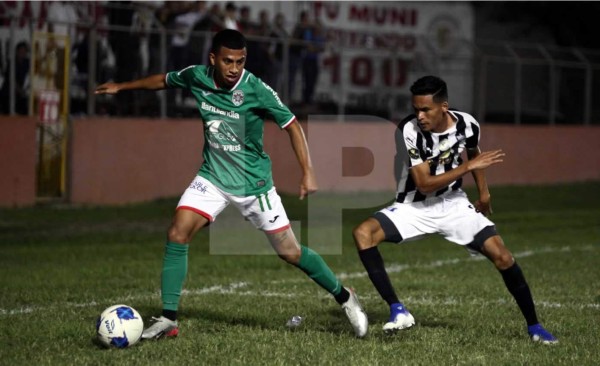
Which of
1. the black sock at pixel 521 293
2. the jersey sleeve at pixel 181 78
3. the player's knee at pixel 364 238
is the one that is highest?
the jersey sleeve at pixel 181 78

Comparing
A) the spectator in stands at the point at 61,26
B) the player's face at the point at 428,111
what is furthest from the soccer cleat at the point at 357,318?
the spectator in stands at the point at 61,26

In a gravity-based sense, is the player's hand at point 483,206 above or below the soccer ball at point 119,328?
above

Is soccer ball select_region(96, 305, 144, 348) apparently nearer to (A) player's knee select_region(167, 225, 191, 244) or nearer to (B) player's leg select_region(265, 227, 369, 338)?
(A) player's knee select_region(167, 225, 191, 244)

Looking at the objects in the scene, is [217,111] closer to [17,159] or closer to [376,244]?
[376,244]

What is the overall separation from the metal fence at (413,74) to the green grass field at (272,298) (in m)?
2.67

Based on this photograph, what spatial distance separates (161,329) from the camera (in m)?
7.61

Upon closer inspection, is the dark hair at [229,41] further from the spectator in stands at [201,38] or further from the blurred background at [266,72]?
the spectator in stands at [201,38]

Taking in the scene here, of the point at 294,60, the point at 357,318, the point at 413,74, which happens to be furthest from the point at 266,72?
the point at 357,318

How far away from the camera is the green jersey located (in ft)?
26.2

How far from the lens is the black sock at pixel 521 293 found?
25.6ft

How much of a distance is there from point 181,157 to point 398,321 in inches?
494

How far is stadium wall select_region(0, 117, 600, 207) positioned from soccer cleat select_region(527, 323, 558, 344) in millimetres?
11463

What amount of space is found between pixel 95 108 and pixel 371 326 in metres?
11.4

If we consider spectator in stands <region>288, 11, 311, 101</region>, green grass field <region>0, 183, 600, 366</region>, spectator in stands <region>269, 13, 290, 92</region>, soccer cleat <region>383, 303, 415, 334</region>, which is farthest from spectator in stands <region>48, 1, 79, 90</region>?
Result: soccer cleat <region>383, 303, 415, 334</region>
